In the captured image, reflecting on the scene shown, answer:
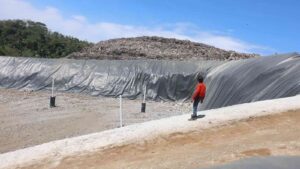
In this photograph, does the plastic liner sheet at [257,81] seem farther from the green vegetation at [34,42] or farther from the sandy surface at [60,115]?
the green vegetation at [34,42]

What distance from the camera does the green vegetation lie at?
4944cm

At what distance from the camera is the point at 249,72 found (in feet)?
53.0

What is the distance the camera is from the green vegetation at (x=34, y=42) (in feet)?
162

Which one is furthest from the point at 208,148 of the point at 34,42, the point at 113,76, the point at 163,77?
the point at 34,42

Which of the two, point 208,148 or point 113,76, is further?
point 113,76

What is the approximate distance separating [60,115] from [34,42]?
33.0 m

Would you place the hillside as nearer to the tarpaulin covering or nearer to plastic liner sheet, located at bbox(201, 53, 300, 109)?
the tarpaulin covering

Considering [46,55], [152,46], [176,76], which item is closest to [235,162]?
[176,76]

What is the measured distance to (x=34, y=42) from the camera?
50.6 m

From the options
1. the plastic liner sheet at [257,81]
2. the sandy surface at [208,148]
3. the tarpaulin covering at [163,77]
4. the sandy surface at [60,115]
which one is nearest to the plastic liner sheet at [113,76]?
the tarpaulin covering at [163,77]

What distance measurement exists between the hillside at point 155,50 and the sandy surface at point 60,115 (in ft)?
25.2

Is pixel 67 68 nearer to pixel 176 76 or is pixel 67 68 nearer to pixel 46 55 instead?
pixel 176 76

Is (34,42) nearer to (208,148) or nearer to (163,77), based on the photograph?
(163,77)

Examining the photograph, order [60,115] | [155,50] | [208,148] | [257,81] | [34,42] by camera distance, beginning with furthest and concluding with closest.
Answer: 1. [34,42]
2. [155,50]
3. [60,115]
4. [257,81]
5. [208,148]
